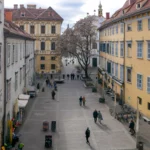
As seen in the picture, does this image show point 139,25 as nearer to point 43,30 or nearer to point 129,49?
point 129,49

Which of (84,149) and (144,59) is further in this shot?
(144,59)

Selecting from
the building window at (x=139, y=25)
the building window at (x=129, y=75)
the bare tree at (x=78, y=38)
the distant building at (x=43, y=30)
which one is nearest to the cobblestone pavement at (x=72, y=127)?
the building window at (x=129, y=75)

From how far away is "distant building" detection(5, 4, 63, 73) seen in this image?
2581 inches

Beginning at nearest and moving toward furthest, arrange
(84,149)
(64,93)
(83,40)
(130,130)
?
(84,149)
(130,130)
(64,93)
(83,40)

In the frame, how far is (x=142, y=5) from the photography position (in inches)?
1131

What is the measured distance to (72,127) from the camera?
24.9m

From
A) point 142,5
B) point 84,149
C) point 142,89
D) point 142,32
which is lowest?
point 84,149

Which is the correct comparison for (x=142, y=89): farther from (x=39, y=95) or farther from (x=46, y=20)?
(x=46, y=20)

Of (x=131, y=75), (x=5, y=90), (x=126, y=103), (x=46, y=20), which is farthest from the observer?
(x=46, y=20)

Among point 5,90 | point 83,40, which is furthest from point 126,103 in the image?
point 83,40

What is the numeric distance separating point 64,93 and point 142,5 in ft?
62.0

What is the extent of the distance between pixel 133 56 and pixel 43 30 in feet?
128

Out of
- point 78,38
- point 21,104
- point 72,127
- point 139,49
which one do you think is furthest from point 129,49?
point 78,38

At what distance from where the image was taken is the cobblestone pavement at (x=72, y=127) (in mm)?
20547
